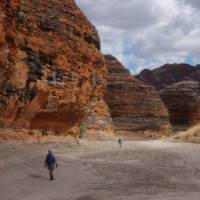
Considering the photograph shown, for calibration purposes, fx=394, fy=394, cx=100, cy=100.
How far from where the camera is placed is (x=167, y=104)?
256 ft

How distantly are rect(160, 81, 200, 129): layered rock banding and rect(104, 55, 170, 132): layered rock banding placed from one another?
288 inches

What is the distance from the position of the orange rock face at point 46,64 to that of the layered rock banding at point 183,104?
5123 centimetres

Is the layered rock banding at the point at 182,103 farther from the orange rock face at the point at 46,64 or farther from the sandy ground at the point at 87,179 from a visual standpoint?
the sandy ground at the point at 87,179

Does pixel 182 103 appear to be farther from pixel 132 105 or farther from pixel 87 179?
pixel 87 179

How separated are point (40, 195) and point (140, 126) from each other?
54.3 meters

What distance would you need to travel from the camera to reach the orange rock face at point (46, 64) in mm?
17016

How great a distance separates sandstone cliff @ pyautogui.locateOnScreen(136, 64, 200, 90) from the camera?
117 meters

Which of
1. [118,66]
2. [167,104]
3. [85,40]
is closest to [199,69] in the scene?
[167,104]

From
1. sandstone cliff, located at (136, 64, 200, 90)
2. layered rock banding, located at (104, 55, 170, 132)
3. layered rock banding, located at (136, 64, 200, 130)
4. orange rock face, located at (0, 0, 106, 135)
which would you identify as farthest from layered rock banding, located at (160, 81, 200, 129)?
orange rock face, located at (0, 0, 106, 135)

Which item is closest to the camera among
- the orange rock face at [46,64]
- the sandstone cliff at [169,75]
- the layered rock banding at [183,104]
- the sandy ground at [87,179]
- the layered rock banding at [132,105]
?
the sandy ground at [87,179]

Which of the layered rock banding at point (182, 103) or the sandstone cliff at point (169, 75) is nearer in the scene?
the layered rock banding at point (182, 103)

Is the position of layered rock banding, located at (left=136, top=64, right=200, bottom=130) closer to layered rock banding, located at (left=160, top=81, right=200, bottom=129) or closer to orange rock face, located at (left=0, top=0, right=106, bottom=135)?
layered rock banding, located at (left=160, top=81, right=200, bottom=129)

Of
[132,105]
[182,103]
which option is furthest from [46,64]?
[182,103]

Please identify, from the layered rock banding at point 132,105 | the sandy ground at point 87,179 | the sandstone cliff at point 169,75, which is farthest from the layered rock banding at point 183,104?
the sandy ground at point 87,179
